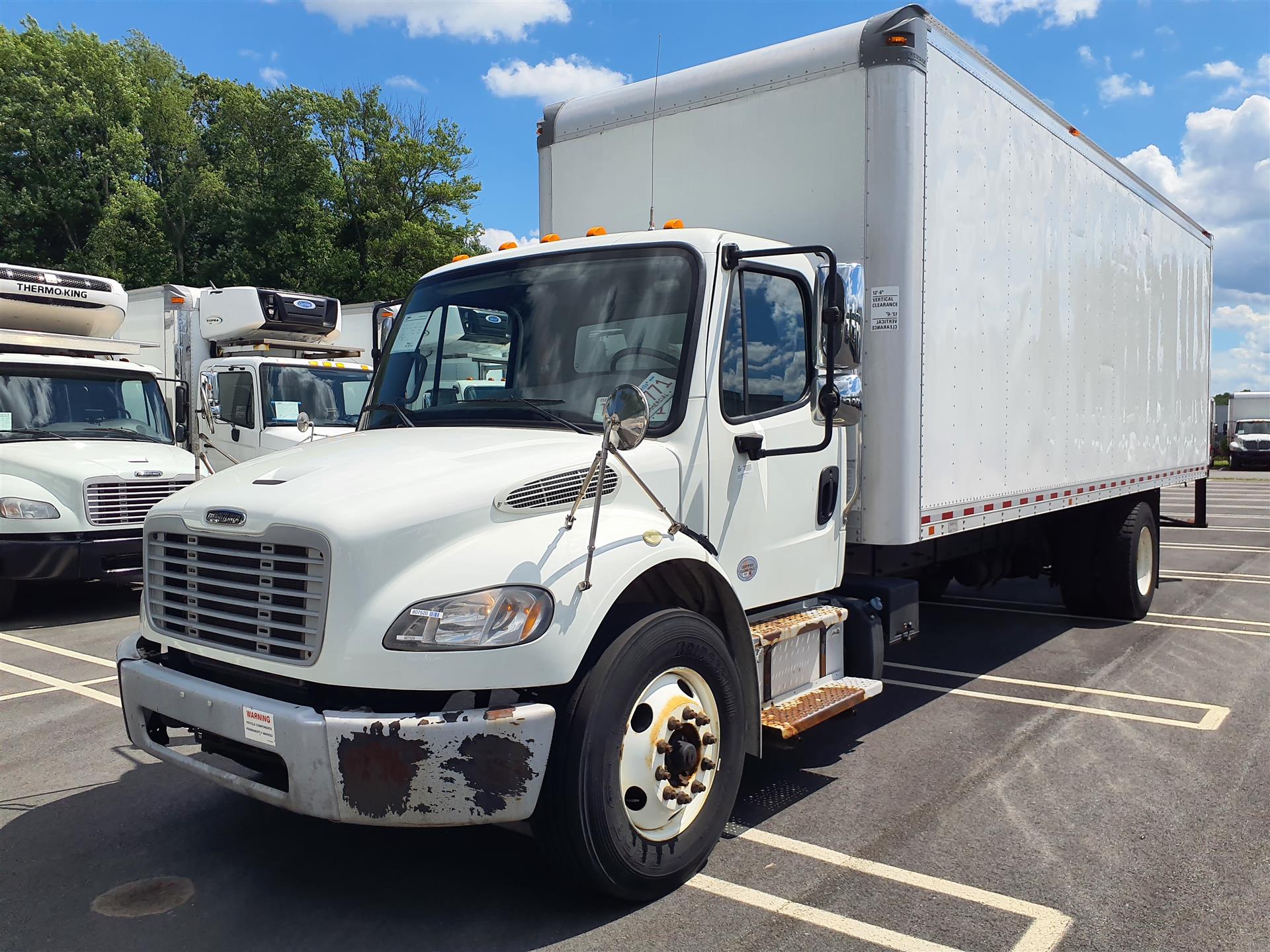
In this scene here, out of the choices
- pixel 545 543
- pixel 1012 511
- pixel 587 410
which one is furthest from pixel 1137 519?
pixel 545 543

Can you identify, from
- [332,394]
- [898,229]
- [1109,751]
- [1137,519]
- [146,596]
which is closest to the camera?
[146,596]

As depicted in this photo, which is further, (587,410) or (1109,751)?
(1109,751)

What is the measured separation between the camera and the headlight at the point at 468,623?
3.10m

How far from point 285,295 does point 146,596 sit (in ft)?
32.2

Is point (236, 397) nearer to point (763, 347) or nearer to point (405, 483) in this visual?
point (763, 347)

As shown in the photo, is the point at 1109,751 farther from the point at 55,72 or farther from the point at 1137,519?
the point at 55,72

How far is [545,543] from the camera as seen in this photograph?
10.9 ft

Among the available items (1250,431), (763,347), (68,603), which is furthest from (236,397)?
(1250,431)

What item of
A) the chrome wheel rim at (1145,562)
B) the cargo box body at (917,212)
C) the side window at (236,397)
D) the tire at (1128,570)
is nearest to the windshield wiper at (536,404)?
the cargo box body at (917,212)

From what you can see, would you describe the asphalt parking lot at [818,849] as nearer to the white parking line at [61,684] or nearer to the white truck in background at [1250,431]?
the white parking line at [61,684]

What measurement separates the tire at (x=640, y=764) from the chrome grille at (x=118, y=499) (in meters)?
6.46

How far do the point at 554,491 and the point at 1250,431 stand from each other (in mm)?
43804

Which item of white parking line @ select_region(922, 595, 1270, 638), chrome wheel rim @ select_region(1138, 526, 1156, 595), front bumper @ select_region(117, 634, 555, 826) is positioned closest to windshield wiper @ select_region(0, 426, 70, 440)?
front bumper @ select_region(117, 634, 555, 826)

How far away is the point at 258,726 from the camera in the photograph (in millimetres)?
3178
